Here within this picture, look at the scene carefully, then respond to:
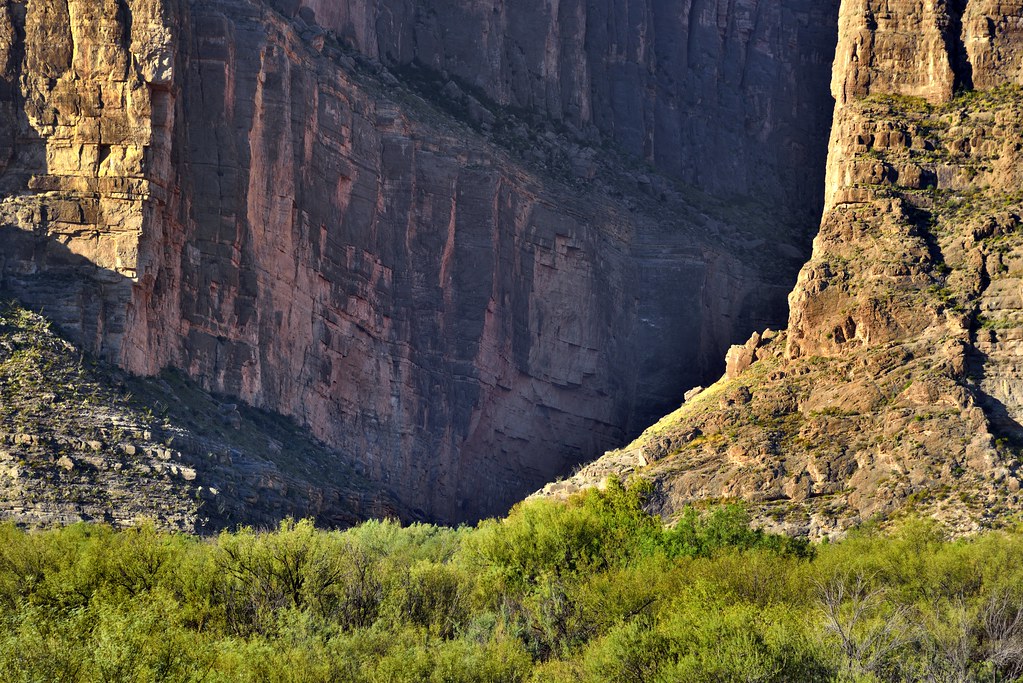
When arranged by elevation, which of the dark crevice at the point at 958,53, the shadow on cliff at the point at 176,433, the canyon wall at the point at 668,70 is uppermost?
the dark crevice at the point at 958,53

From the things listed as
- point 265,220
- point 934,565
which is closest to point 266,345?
point 265,220

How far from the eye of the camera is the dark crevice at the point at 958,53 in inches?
4811

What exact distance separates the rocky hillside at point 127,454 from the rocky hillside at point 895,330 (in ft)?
42.3

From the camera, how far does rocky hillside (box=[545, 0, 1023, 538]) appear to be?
108438 mm

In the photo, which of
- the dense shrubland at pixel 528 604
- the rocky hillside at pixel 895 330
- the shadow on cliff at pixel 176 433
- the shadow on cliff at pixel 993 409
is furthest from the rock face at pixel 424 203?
the shadow on cliff at pixel 993 409

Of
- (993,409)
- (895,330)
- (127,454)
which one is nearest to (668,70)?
(895,330)

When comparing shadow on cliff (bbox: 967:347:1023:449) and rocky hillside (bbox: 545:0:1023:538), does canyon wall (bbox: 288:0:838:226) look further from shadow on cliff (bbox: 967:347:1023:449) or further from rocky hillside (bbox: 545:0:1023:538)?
shadow on cliff (bbox: 967:347:1023:449)

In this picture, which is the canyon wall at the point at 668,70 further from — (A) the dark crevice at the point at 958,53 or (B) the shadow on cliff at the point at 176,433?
(B) the shadow on cliff at the point at 176,433

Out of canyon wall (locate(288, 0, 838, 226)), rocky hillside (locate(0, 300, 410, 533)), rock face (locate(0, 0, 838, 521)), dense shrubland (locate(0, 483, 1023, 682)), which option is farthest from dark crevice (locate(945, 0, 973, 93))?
rocky hillside (locate(0, 300, 410, 533))

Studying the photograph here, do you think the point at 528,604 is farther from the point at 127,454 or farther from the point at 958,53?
the point at 958,53

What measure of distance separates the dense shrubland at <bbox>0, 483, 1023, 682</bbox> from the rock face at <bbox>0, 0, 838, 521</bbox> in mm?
19659

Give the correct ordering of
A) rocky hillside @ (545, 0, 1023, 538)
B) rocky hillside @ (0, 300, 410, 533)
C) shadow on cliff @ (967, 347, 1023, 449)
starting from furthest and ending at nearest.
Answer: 1. shadow on cliff @ (967, 347, 1023, 449)
2. rocky hillside @ (545, 0, 1023, 538)
3. rocky hillside @ (0, 300, 410, 533)

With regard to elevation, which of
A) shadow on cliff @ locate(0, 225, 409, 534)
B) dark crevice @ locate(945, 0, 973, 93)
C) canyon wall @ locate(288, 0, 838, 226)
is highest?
dark crevice @ locate(945, 0, 973, 93)

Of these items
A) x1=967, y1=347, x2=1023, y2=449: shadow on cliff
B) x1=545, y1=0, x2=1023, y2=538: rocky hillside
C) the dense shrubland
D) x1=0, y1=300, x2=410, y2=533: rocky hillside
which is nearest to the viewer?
the dense shrubland
